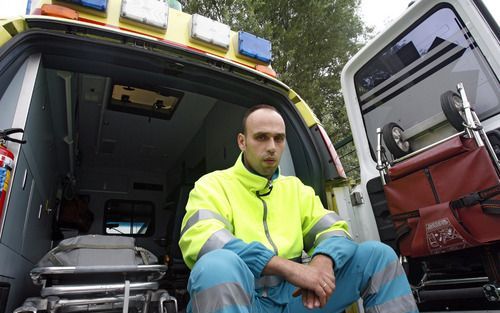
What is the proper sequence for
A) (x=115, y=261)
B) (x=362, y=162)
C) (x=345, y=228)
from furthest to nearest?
(x=362, y=162), (x=115, y=261), (x=345, y=228)

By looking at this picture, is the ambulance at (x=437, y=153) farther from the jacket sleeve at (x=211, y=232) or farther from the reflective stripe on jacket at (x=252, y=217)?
the jacket sleeve at (x=211, y=232)

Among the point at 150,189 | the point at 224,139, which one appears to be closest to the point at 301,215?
the point at 224,139

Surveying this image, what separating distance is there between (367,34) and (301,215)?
8873 millimetres

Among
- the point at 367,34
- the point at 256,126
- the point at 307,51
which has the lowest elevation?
the point at 256,126

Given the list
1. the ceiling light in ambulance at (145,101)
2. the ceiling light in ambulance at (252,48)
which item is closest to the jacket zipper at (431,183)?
the ceiling light in ambulance at (252,48)

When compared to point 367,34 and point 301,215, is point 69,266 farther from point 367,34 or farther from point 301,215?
point 367,34

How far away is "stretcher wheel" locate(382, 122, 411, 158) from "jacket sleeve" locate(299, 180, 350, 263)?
509 mm

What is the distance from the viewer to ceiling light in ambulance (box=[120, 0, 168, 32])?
188 centimetres

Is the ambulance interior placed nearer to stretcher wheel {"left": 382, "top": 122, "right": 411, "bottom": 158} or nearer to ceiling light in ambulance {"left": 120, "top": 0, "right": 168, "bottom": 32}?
ceiling light in ambulance {"left": 120, "top": 0, "right": 168, "bottom": 32}

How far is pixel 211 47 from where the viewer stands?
214 centimetres

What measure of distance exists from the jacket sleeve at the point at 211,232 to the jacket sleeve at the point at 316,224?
441mm

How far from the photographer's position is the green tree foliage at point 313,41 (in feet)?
25.9

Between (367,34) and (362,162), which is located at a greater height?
(367,34)

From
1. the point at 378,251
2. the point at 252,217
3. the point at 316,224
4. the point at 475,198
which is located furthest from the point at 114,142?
the point at 475,198
